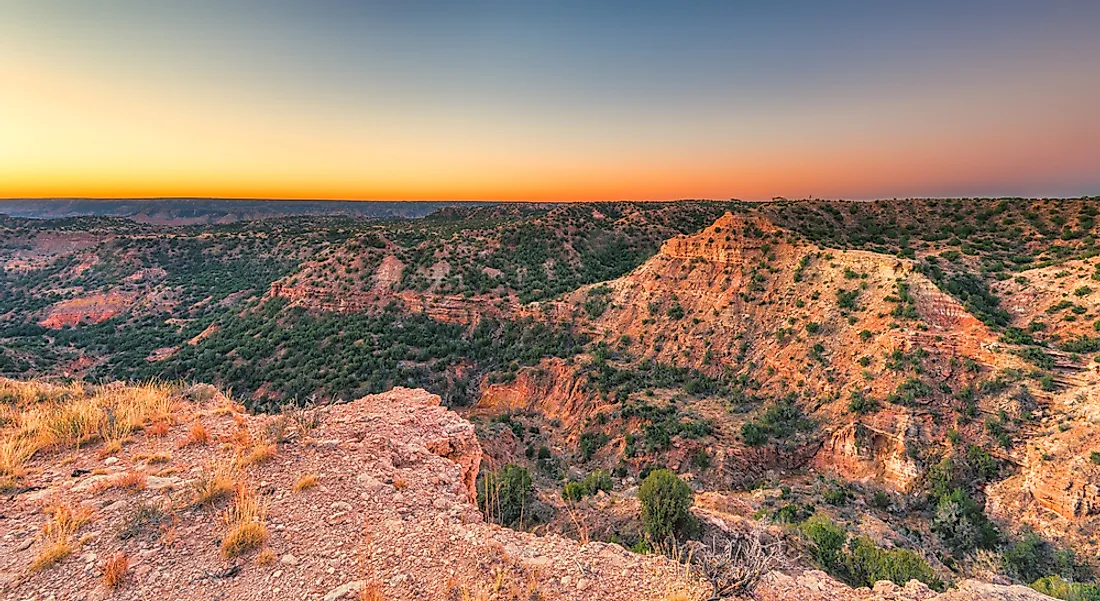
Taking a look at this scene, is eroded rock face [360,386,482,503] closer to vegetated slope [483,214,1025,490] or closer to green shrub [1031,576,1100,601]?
green shrub [1031,576,1100,601]

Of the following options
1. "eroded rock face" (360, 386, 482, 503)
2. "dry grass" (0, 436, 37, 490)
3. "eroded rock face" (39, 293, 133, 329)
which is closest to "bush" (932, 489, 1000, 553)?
"eroded rock face" (360, 386, 482, 503)

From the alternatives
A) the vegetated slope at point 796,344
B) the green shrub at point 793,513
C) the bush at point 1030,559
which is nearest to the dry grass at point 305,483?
the green shrub at point 793,513

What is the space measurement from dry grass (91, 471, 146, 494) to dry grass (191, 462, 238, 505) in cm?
59

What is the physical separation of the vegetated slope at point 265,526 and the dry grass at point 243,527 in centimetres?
2

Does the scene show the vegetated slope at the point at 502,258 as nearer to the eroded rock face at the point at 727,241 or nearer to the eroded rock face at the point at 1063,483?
the eroded rock face at the point at 727,241

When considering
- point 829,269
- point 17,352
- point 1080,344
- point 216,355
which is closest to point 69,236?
point 17,352

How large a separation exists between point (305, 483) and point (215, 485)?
959 millimetres

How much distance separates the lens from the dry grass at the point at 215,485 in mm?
5194

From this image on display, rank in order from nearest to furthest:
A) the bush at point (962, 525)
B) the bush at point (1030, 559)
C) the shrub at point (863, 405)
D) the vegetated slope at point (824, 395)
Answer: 1. the bush at point (1030, 559)
2. the bush at point (962, 525)
3. the vegetated slope at point (824, 395)
4. the shrub at point (863, 405)

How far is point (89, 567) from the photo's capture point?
13.5ft

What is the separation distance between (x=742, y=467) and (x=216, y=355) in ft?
112

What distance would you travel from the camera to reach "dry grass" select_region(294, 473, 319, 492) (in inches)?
223

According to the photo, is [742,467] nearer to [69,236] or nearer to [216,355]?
[216,355]

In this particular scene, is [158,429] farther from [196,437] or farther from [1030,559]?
[1030,559]
